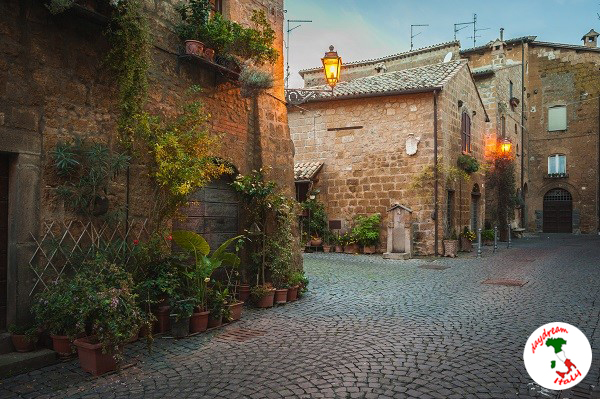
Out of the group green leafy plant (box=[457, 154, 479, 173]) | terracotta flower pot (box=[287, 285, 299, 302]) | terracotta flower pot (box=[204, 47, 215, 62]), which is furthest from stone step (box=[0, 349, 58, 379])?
green leafy plant (box=[457, 154, 479, 173])

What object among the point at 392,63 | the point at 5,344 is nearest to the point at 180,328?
the point at 5,344

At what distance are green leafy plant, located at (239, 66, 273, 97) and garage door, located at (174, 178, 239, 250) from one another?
1571 mm

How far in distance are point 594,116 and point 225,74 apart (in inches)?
1043

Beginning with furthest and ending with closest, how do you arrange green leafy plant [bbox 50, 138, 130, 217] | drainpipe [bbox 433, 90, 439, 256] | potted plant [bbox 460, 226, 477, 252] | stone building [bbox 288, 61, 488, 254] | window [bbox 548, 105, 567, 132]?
window [bbox 548, 105, 567, 132] < potted plant [bbox 460, 226, 477, 252] < stone building [bbox 288, 61, 488, 254] < drainpipe [bbox 433, 90, 439, 256] < green leafy plant [bbox 50, 138, 130, 217]

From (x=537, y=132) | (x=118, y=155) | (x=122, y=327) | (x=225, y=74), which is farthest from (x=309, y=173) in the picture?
(x=537, y=132)

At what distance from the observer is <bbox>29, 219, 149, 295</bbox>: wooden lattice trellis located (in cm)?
483

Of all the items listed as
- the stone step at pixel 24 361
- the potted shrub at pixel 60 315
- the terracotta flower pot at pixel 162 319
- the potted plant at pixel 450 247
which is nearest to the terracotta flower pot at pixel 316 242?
the potted plant at pixel 450 247

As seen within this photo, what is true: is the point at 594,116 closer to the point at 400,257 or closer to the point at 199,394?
the point at 400,257

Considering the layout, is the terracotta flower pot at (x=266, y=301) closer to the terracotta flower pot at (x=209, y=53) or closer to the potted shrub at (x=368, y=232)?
the terracotta flower pot at (x=209, y=53)

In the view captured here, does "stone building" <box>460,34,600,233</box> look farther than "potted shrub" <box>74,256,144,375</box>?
Yes

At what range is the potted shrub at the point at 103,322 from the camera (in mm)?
4180

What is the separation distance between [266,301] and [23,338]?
3.51 m

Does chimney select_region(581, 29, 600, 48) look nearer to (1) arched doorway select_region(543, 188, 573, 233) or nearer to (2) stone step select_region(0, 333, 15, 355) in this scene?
(1) arched doorway select_region(543, 188, 573, 233)

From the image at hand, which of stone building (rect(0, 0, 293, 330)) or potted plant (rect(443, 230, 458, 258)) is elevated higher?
stone building (rect(0, 0, 293, 330))
